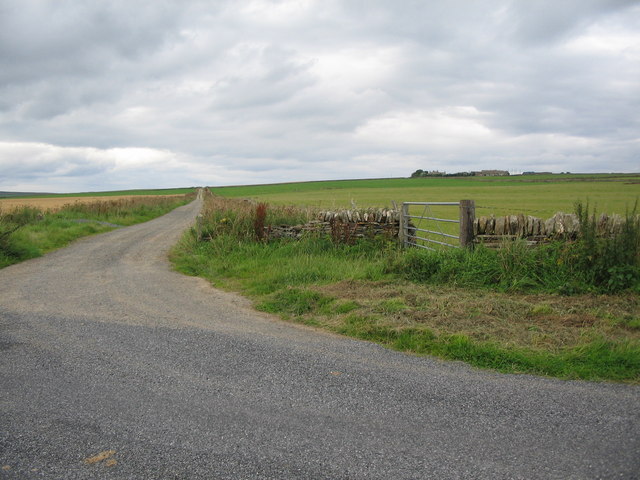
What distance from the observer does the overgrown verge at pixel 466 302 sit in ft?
18.1

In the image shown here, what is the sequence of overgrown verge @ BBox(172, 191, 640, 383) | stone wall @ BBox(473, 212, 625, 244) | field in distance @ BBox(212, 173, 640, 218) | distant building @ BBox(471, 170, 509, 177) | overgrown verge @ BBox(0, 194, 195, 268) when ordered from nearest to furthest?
overgrown verge @ BBox(172, 191, 640, 383) → stone wall @ BBox(473, 212, 625, 244) → overgrown verge @ BBox(0, 194, 195, 268) → field in distance @ BBox(212, 173, 640, 218) → distant building @ BBox(471, 170, 509, 177)

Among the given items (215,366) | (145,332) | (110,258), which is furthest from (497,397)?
(110,258)

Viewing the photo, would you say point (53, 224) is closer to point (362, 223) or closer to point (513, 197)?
point (362, 223)

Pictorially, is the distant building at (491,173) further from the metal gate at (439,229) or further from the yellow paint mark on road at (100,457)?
the yellow paint mark on road at (100,457)

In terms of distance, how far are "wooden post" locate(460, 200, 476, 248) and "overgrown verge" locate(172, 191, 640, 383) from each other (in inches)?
17.9

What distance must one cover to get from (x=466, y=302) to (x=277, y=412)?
4365mm

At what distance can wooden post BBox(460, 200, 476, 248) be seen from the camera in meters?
9.86

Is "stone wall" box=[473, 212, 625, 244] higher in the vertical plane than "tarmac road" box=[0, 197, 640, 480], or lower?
higher

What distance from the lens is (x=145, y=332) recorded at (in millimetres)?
6879

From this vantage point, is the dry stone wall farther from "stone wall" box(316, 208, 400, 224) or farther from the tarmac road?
the tarmac road

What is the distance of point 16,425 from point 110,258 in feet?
37.5

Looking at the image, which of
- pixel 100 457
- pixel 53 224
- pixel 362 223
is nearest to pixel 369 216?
pixel 362 223

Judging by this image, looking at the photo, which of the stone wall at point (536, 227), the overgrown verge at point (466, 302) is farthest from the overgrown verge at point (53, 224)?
the stone wall at point (536, 227)

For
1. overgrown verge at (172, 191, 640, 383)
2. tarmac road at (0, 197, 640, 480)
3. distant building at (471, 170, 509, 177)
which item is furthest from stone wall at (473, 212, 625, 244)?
distant building at (471, 170, 509, 177)
